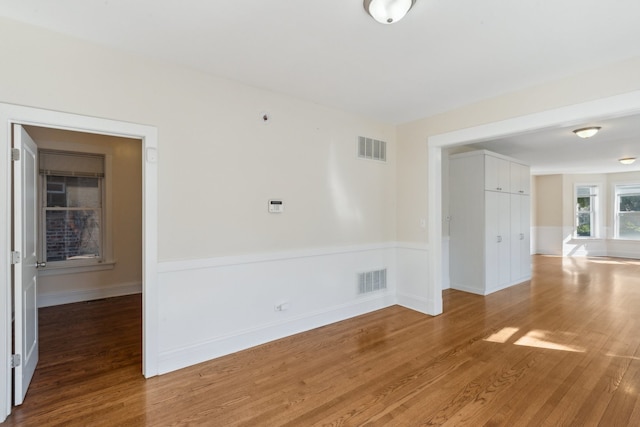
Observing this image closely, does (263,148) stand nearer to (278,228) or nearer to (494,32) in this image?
(278,228)

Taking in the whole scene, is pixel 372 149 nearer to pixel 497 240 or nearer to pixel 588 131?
pixel 497 240

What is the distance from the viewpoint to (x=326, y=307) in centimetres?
365

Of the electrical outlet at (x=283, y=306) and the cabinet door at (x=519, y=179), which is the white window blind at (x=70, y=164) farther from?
the cabinet door at (x=519, y=179)

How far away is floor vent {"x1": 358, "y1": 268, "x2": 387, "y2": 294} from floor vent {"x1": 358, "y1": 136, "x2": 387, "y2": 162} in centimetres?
157

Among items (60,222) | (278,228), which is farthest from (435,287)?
(60,222)

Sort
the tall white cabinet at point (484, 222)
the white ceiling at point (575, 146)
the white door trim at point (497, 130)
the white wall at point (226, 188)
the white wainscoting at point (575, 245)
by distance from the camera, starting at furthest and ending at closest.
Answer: the white wainscoting at point (575, 245)
the tall white cabinet at point (484, 222)
the white ceiling at point (575, 146)
the white door trim at point (497, 130)
the white wall at point (226, 188)

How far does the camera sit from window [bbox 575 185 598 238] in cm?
932

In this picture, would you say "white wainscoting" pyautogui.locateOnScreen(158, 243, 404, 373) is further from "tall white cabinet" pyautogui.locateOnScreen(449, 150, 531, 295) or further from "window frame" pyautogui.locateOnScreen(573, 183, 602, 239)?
"window frame" pyautogui.locateOnScreen(573, 183, 602, 239)

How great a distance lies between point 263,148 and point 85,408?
8.23ft

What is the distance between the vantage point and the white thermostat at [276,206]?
3168mm

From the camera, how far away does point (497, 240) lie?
5152 millimetres

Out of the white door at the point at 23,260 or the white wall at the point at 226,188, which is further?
the white wall at the point at 226,188

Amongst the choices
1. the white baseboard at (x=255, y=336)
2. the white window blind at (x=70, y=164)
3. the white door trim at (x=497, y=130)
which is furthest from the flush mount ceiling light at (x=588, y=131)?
the white window blind at (x=70, y=164)

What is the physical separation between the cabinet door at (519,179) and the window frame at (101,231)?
684 centimetres
